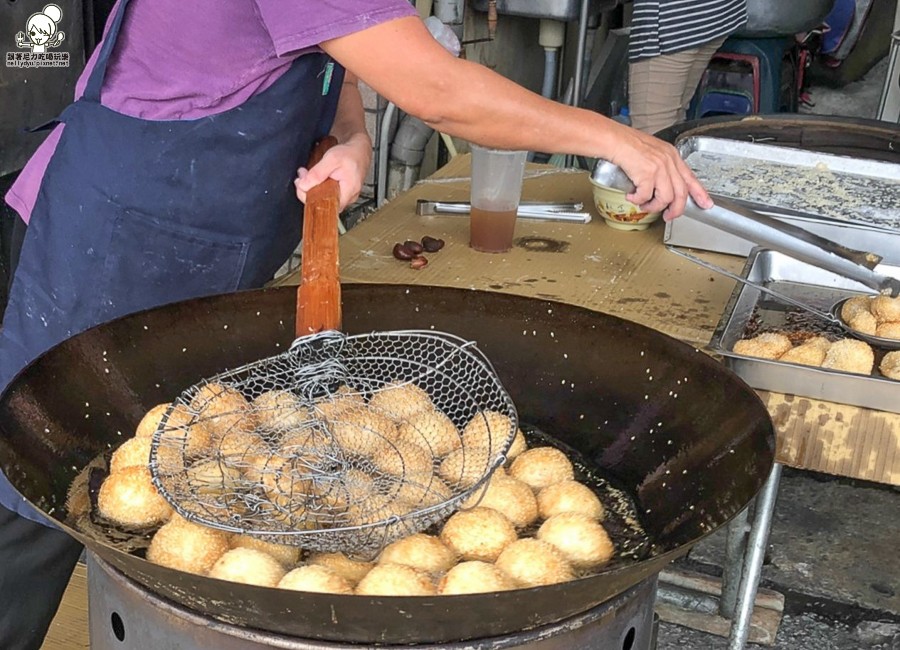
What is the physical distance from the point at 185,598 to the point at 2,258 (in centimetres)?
274

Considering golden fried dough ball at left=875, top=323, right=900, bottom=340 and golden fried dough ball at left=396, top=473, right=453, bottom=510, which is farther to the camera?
golden fried dough ball at left=875, top=323, right=900, bottom=340

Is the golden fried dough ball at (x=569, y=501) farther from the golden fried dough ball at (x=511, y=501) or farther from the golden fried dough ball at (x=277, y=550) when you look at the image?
the golden fried dough ball at (x=277, y=550)

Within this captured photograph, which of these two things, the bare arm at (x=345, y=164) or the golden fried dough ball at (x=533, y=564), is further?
the bare arm at (x=345, y=164)

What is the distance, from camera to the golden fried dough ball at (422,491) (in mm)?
1232

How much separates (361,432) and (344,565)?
221mm

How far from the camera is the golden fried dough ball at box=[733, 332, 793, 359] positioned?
1610 millimetres

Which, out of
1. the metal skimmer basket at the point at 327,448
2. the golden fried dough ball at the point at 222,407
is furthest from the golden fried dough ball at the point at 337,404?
the golden fried dough ball at the point at 222,407

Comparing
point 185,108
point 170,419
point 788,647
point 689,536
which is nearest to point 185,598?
point 170,419

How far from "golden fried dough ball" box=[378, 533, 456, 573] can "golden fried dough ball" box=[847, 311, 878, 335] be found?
97cm

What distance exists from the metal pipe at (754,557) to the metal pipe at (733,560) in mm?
33

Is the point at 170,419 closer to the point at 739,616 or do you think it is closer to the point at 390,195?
the point at 739,616

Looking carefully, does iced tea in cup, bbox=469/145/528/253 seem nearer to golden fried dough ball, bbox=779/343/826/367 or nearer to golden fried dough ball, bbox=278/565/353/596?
golden fried dough ball, bbox=779/343/826/367

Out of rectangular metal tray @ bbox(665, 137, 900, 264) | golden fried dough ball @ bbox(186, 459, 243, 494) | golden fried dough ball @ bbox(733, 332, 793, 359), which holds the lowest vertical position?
golden fried dough ball @ bbox(186, 459, 243, 494)

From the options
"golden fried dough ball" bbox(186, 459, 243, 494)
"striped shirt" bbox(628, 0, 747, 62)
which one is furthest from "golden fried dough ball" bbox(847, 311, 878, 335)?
"striped shirt" bbox(628, 0, 747, 62)
